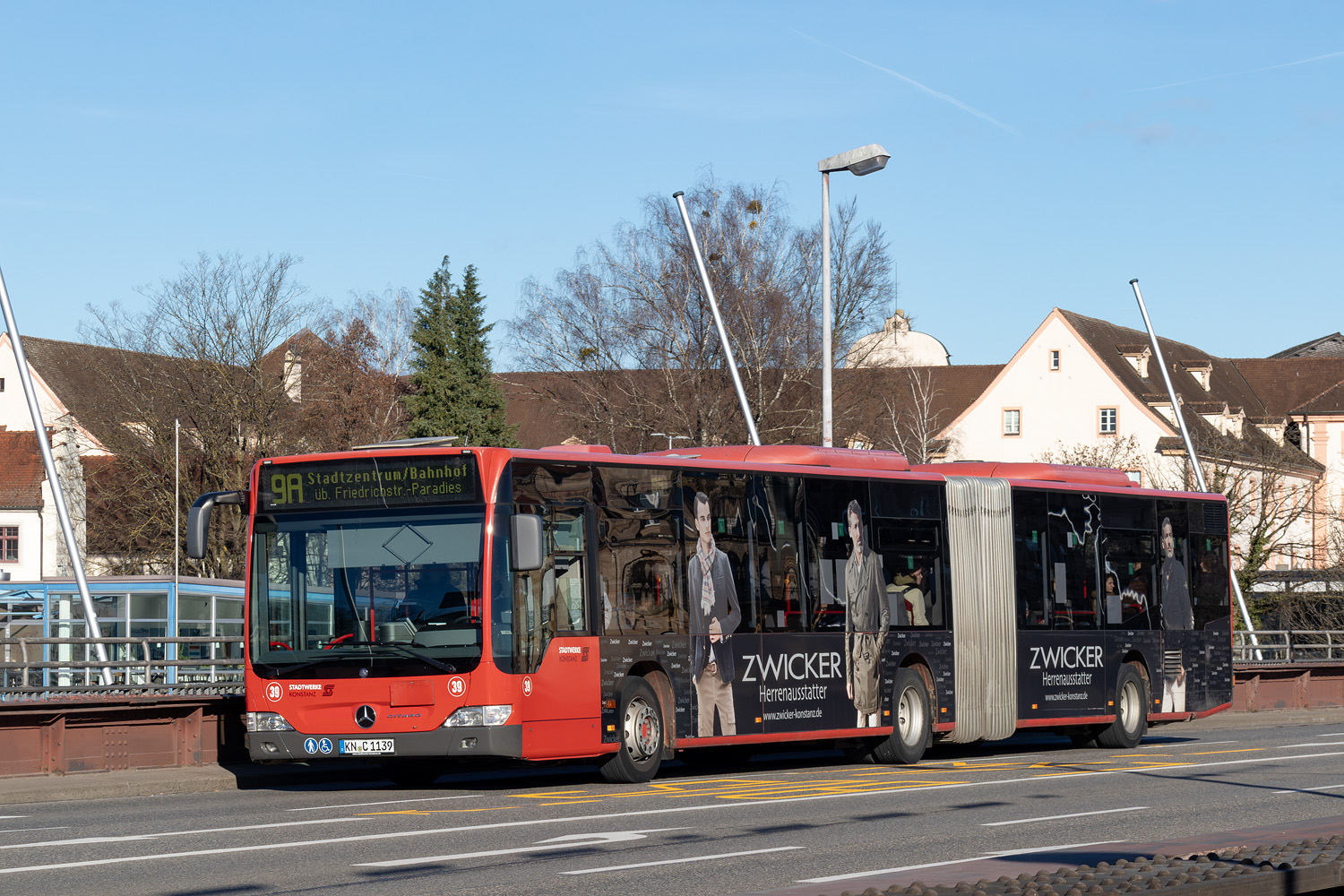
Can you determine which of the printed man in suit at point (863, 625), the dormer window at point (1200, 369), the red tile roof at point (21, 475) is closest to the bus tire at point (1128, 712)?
the printed man in suit at point (863, 625)

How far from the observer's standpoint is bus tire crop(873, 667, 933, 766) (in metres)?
21.0

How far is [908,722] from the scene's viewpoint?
2114 centimetres

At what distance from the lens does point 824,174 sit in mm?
27453

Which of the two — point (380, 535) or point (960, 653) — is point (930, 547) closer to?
point (960, 653)

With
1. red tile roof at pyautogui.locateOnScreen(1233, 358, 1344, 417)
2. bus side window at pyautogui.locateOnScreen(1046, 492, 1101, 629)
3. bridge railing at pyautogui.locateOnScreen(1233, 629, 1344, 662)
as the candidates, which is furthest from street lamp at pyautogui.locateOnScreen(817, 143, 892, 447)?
red tile roof at pyautogui.locateOnScreen(1233, 358, 1344, 417)

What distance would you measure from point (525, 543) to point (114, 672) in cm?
1080

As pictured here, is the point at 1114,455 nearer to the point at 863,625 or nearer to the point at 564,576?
the point at 863,625

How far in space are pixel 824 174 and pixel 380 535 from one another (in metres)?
13.2

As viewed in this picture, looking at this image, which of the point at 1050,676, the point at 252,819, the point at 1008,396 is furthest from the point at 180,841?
the point at 1008,396

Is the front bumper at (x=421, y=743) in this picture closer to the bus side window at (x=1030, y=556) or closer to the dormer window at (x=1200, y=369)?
the bus side window at (x=1030, y=556)

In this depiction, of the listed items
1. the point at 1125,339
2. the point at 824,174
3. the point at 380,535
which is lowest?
the point at 380,535

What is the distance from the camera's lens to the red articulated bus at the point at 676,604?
16.1m

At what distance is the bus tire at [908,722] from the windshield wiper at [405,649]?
6.77m

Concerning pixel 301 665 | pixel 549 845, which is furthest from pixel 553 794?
pixel 549 845
